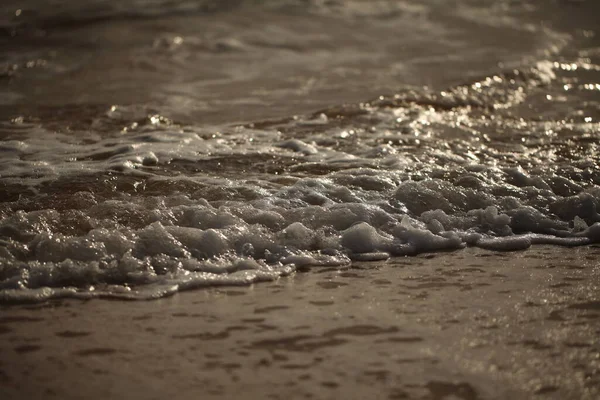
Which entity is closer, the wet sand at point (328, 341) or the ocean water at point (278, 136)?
the wet sand at point (328, 341)

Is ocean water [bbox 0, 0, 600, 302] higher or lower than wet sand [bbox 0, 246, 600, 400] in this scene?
higher

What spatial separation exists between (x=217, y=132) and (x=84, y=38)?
3.65 meters

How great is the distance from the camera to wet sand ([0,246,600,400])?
2219mm

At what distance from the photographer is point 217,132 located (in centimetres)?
522

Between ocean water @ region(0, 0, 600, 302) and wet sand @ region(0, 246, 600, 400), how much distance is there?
23 centimetres

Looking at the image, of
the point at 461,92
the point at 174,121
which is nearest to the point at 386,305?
the point at 174,121

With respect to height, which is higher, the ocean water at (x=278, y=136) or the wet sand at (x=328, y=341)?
the ocean water at (x=278, y=136)

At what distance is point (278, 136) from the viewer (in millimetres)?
5148

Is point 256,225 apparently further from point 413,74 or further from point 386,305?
point 413,74

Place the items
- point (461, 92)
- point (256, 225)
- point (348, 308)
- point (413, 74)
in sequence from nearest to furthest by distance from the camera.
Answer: point (348, 308)
point (256, 225)
point (461, 92)
point (413, 74)

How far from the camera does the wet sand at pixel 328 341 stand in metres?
2.22

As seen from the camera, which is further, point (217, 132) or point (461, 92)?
point (461, 92)

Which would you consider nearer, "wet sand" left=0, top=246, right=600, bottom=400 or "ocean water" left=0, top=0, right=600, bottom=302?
"wet sand" left=0, top=246, right=600, bottom=400

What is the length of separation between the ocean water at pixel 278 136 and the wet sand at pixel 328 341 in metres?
0.23
